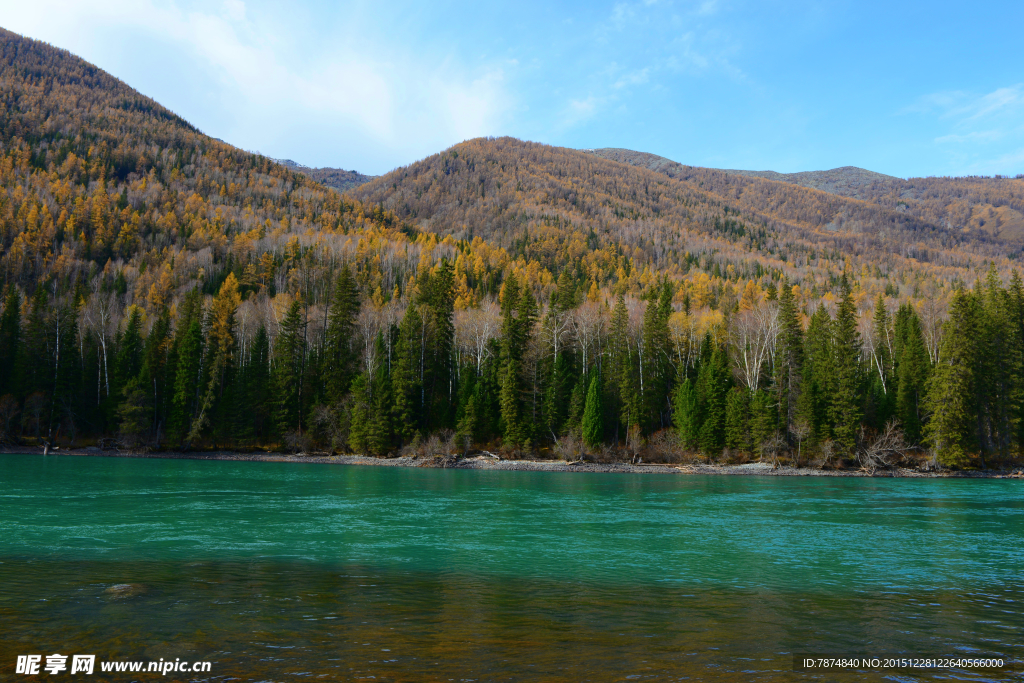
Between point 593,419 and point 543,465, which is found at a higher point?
point 593,419

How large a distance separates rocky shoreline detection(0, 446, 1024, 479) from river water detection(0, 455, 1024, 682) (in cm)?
2658

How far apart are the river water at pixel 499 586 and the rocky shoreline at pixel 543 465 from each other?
26.6 m

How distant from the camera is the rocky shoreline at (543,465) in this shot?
172ft

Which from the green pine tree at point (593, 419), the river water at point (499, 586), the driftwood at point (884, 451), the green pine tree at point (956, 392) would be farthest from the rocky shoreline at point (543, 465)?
the river water at point (499, 586)

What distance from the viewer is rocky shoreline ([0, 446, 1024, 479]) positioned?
52438 mm

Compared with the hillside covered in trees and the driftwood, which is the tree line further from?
the driftwood

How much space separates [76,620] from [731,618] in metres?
11.1

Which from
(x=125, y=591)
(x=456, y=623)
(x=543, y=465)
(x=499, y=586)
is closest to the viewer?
(x=456, y=623)

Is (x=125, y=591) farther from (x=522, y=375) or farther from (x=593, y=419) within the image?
(x=522, y=375)

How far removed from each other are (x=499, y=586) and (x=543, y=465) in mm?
43739

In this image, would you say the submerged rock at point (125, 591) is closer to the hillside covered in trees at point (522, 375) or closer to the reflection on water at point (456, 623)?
the reflection on water at point (456, 623)

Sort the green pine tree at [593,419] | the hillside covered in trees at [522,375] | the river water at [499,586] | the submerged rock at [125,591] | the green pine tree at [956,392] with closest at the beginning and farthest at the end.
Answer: the river water at [499,586] < the submerged rock at [125,591] < the green pine tree at [956,392] < the hillside covered in trees at [522,375] < the green pine tree at [593,419]

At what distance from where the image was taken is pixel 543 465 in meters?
56.2

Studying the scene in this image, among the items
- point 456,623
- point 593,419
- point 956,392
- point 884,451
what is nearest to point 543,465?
point 593,419
